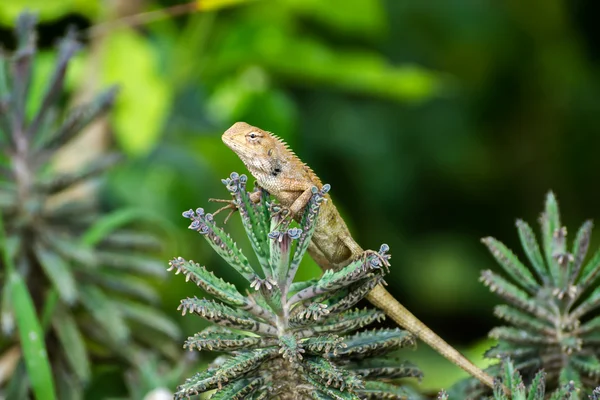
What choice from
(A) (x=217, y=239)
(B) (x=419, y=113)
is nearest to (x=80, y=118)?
(A) (x=217, y=239)

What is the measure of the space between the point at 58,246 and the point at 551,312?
1016mm

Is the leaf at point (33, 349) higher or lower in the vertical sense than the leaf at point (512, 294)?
higher

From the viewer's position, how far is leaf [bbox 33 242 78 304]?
1548 mm

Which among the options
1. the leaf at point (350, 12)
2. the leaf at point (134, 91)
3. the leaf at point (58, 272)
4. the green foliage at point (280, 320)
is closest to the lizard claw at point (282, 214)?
the green foliage at point (280, 320)

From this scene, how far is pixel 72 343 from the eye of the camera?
1605mm

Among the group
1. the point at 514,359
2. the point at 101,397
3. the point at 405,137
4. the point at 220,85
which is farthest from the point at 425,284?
the point at 514,359

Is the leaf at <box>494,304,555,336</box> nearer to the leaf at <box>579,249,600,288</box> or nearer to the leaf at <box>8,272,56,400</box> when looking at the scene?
the leaf at <box>579,249,600,288</box>

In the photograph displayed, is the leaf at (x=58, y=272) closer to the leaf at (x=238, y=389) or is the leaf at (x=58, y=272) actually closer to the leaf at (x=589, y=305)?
the leaf at (x=238, y=389)

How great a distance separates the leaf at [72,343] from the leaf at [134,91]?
0.97 metres

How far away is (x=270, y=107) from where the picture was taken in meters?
2.68

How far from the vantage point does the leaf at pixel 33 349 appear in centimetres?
130

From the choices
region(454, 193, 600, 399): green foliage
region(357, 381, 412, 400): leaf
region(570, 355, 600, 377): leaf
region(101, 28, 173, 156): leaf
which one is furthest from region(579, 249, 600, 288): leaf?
region(101, 28, 173, 156): leaf

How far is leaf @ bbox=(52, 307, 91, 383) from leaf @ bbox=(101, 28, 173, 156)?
3.19 ft

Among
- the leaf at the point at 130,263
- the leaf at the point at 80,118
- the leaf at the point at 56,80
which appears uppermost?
the leaf at the point at 56,80
